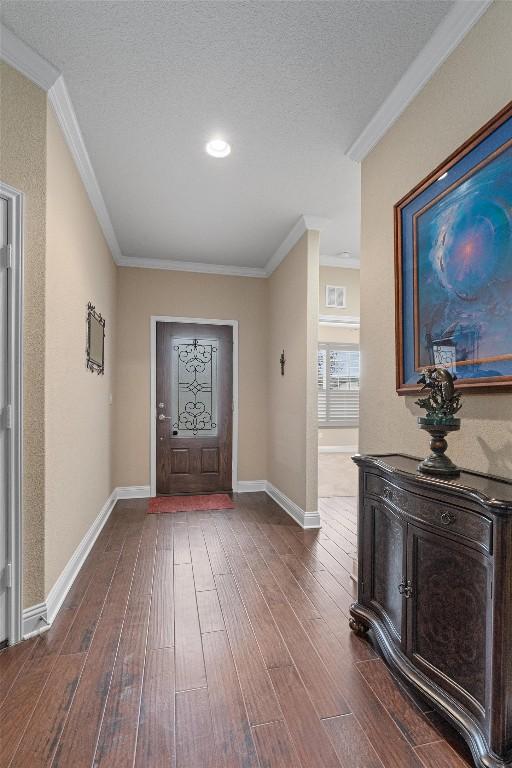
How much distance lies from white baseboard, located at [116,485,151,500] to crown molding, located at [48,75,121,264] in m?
2.84

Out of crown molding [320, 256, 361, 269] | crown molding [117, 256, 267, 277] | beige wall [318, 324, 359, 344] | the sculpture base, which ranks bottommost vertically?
the sculpture base

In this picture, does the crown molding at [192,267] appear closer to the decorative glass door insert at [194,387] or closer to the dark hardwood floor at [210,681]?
the decorative glass door insert at [194,387]

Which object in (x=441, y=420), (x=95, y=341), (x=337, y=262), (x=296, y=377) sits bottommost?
(x=441, y=420)

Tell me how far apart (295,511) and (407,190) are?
296 cm

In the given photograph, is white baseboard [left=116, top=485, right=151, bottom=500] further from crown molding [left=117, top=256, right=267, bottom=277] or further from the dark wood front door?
crown molding [left=117, top=256, right=267, bottom=277]

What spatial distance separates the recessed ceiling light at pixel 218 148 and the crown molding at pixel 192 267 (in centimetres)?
217

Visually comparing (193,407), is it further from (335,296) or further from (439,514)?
(439,514)

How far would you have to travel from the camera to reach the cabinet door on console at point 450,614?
1.25 m

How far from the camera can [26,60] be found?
6.16ft

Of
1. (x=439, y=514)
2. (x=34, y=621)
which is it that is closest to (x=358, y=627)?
(x=439, y=514)

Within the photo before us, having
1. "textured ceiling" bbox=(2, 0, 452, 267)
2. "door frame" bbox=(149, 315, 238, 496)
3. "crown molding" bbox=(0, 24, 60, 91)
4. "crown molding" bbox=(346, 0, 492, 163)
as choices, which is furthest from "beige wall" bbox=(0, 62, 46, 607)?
"door frame" bbox=(149, 315, 238, 496)

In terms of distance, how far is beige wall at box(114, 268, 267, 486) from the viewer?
4.65 meters

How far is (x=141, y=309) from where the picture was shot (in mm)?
4719

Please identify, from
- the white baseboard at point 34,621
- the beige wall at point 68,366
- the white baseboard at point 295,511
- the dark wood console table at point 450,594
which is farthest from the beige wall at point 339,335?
the white baseboard at point 34,621
